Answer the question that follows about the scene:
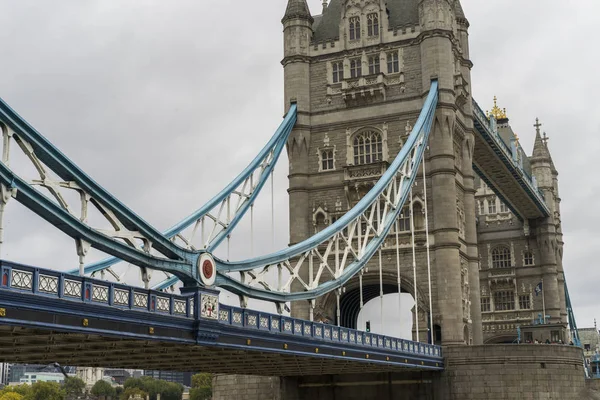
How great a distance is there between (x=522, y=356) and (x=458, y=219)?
9.37m

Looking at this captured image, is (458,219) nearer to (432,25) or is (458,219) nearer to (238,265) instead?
(432,25)

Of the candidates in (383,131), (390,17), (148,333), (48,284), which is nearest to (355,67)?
(390,17)

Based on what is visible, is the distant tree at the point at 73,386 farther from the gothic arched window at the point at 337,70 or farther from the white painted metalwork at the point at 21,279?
→ the white painted metalwork at the point at 21,279

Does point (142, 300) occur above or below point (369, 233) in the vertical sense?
below

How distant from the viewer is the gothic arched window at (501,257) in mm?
75750

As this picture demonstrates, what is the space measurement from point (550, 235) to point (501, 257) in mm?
4447

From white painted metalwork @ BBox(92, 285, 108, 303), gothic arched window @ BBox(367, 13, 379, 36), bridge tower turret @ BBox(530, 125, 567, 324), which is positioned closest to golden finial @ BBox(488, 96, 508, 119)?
bridge tower turret @ BBox(530, 125, 567, 324)

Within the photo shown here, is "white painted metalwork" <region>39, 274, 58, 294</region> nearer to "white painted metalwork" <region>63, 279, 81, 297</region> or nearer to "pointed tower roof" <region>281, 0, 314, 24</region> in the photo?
"white painted metalwork" <region>63, 279, 81, 297</region>

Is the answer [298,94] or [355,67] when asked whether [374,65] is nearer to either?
[355,67]

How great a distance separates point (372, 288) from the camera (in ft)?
164

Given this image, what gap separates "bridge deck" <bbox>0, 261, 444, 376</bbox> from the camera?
1900 centimetres

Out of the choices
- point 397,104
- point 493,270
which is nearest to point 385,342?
point 397,104

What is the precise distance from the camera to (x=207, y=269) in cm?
2497

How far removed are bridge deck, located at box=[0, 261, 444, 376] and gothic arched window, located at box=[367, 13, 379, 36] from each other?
68.5 ft
